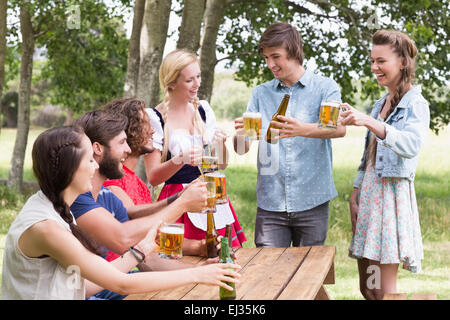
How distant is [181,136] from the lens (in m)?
4.06

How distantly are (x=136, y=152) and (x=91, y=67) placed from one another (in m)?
10.4

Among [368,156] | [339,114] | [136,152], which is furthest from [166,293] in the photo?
[368,156]

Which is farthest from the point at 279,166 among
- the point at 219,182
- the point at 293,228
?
the point at 219,182

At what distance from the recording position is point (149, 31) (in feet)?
29.5

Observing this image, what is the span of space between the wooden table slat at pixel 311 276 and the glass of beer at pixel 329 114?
73cm

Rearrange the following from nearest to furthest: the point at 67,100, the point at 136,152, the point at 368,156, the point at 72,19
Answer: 1. the point at 136,152
2. the point at 368,156
3. the point at 72,19
4. the point at 67,100

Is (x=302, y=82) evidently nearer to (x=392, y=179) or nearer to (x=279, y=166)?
(x=279, y=166)

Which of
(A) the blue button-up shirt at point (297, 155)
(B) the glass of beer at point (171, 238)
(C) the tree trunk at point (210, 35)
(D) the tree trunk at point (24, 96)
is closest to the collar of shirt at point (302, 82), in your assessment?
(A) the blue button-up shirt at point (297, 155)

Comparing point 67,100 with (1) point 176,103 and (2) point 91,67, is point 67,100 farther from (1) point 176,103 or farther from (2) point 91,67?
(1) point 176,103

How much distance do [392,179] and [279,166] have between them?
73cm

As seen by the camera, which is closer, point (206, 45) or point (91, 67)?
point (206, 45)

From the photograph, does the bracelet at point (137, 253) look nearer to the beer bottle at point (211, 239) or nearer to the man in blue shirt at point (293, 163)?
the beer bottle at point (211, 239)

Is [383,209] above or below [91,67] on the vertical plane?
below

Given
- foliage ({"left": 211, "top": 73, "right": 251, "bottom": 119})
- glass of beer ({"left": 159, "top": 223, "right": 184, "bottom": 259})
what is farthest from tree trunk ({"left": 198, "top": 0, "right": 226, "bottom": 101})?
foliage ({"left": 211, "top": 73, "right": 251, "bottom": 119})
